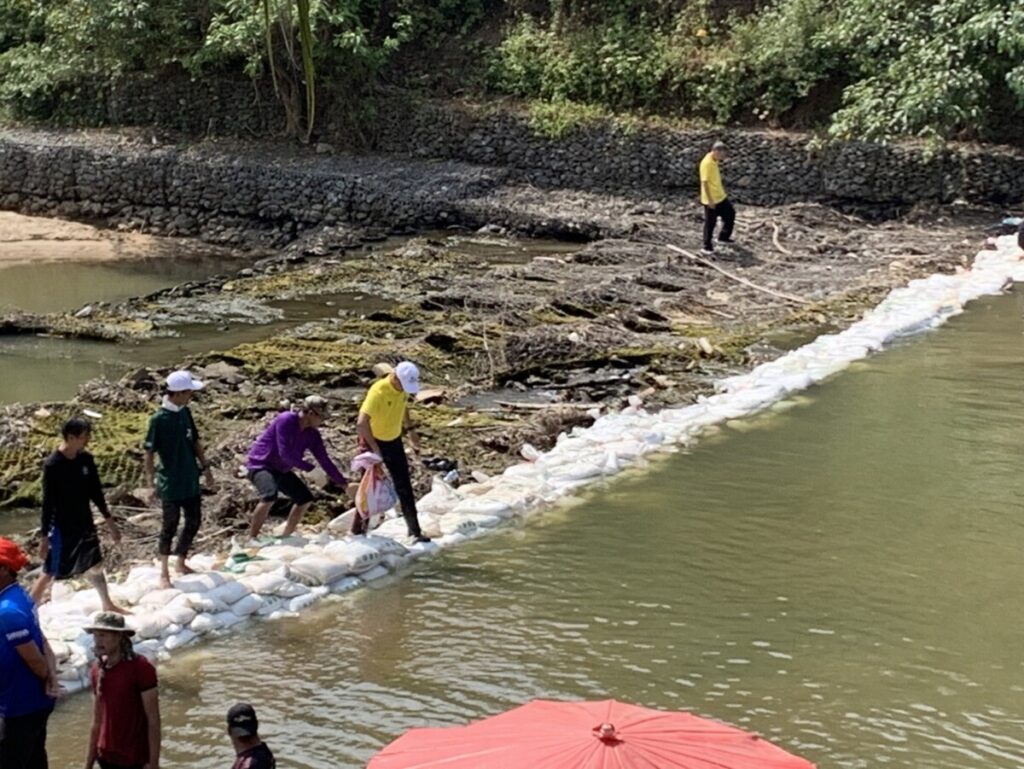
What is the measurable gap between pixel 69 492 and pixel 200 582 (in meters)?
1.26

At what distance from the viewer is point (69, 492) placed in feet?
23.1

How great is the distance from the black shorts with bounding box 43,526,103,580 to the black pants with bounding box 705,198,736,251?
47.1 ft

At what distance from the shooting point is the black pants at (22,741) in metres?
5.02

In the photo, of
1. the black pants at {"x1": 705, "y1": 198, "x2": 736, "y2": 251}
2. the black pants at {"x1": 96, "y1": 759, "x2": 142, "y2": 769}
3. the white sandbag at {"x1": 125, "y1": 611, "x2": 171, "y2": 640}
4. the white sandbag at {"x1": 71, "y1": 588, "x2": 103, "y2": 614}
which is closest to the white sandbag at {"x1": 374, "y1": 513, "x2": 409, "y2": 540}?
the white sandbag at {"x1": 125, "y1": 611, "x2": 171, "y2": 640}

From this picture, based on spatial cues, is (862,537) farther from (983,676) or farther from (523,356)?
(523,356)

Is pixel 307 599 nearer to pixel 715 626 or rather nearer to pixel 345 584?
pixel 345 584

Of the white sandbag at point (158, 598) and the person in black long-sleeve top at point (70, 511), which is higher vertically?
the person in black long-sleeve top at point (70, 511)

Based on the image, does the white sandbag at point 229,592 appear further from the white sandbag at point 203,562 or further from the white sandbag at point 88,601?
the white sandbag at point 88,601

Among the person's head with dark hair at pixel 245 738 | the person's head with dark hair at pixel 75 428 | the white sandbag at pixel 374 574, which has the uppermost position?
the person's head with dark hair at pixel 75 428

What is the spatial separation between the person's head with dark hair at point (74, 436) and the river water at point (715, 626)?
144 cm

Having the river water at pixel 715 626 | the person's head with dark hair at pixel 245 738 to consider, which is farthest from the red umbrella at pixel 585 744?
the river water at pixel 715 626

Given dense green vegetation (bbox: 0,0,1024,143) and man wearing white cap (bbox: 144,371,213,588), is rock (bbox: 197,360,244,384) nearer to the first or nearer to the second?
man wearing white cap (bbox: 144,371,213,588)

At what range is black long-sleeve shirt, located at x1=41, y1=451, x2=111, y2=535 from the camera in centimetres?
697

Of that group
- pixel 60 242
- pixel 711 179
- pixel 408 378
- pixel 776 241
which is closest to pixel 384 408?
pixel 408 378
